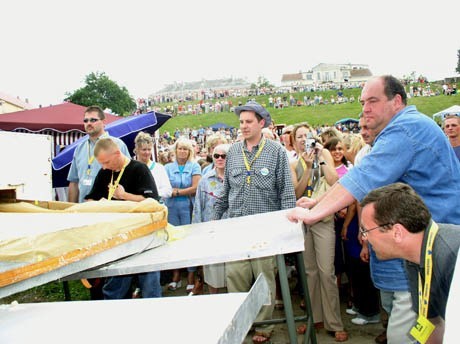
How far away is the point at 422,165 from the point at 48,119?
354 inches

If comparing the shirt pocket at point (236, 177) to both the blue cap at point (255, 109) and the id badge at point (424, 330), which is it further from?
the id badge at point (424, 330)

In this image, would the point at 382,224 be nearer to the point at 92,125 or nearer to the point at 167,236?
the point at 167,236

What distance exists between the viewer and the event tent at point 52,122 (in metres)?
9.48

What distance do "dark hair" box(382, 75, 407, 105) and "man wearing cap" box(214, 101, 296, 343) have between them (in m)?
1.27

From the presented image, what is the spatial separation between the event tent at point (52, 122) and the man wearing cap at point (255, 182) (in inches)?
269

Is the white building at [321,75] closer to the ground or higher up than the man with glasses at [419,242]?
higher up

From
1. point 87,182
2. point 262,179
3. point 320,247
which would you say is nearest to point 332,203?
point 262,179

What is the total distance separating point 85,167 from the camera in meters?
4.82

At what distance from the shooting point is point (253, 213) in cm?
384

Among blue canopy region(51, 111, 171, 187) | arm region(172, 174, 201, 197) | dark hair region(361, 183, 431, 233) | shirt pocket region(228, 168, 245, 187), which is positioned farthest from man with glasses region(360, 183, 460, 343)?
blue canopy region(51, 111, 171, 187)

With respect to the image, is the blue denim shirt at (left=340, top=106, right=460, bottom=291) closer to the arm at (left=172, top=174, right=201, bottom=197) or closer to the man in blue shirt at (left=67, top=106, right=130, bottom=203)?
the man in blue shirt at (left=67, top=106, right=130, bottom=203)

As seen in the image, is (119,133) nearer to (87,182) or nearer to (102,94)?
(87,182)

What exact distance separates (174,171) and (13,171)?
373 centimetres

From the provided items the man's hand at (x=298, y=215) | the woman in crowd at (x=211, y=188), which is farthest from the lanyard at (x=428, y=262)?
the woman in crowd at (x=211, y=188)
